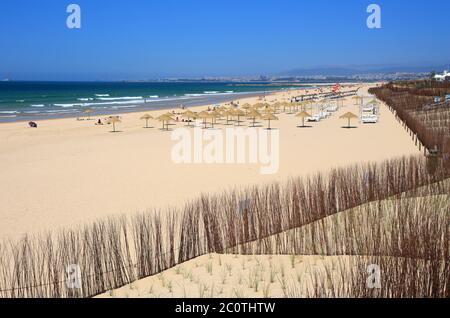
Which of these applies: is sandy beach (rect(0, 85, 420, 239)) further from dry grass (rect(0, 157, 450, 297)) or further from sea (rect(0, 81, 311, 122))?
sea (rect(0, 81, 311, 122))

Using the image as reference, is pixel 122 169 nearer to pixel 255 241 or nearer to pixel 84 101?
pixel 255 241

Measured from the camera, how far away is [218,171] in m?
10.9

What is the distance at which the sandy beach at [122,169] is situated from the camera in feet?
25.5

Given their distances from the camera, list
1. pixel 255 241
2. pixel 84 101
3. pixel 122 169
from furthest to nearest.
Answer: pixel 84 101 < pixel 122 169 < pixel 255 241

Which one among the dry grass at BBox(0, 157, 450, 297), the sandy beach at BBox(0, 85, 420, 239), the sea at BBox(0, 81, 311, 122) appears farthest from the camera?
the sea at BBox(0, 81, 311, 122)

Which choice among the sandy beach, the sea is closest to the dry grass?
the sandy beach

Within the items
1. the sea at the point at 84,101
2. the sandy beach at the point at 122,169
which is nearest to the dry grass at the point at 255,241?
the sandy beach at the point at 122,169

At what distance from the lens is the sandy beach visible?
7.78 m

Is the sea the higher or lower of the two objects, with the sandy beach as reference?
higher

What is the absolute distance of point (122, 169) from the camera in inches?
451

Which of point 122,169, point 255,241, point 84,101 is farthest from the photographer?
point 84,101

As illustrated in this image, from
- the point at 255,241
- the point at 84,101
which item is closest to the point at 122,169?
the point at 255,241

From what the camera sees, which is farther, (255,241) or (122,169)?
(122,169)
